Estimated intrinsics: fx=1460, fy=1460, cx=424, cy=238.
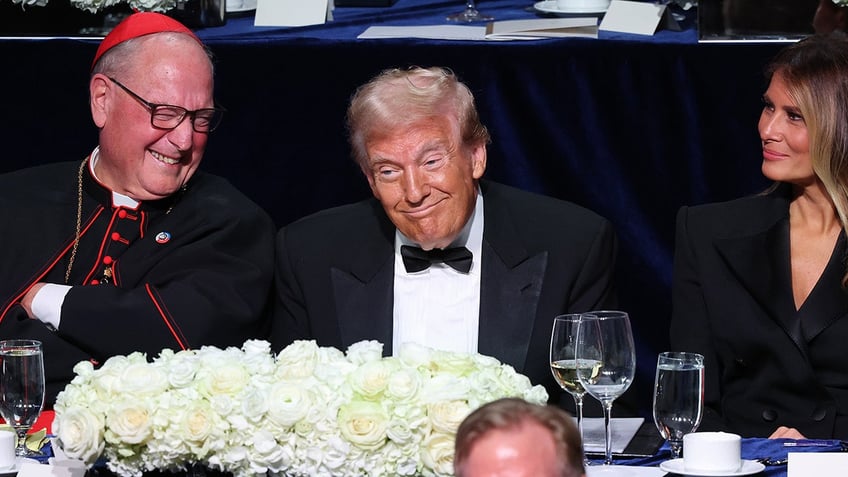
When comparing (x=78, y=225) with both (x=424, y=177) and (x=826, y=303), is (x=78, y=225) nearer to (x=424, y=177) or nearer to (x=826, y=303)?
(x=424, y=177)

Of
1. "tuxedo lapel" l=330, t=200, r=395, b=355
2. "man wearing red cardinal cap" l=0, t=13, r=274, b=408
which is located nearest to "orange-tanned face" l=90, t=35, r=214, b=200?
"man wearing red cardinal cap" l=0, t=13, r=274, b=408

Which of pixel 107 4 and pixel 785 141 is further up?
pixel 107 4

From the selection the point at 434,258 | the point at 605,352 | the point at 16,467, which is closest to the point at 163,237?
the point at 434,258

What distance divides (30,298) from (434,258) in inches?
39.4

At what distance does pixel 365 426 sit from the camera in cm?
227

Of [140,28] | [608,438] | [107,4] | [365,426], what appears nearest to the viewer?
[365,426]

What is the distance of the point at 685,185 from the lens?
4156 millimetres

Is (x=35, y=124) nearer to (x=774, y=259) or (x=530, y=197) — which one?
(x=530, y=197)

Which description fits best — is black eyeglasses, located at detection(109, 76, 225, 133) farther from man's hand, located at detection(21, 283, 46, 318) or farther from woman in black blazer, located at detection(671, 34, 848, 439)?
woman in black blazer, located at detection(671, 34, 848, 439)

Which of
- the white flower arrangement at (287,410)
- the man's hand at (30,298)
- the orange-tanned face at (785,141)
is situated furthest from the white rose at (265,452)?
the orange-tanned face at (785,141)

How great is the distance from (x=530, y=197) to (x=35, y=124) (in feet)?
5.15

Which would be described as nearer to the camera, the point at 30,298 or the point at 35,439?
the point at 35,439

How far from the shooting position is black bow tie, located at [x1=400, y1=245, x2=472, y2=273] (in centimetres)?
350

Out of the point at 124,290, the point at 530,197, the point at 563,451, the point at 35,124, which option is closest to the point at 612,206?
the point at 530,197
